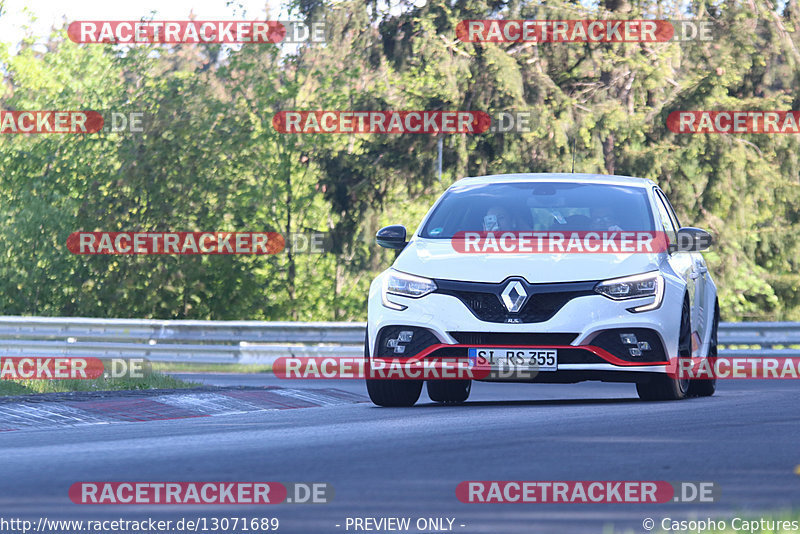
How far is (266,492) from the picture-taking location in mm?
5840

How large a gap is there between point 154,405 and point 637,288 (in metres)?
3.87

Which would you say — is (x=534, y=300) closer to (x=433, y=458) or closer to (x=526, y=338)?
(x=526, y=338)

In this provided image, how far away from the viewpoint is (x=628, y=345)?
942cm

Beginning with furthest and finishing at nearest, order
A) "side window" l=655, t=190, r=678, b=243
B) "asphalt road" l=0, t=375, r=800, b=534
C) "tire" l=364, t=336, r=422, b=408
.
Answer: "side window" l=655, t=190, r=678, b=243 → "tire" l=364, t=336, r=422, b=408 → "asphalt road" l=0, t=375, r=800, b=534

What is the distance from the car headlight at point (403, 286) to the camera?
959 centimetres

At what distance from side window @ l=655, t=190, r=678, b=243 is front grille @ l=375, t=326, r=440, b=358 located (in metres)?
2.30

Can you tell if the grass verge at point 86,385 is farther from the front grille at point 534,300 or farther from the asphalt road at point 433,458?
the front grille at point 534,300

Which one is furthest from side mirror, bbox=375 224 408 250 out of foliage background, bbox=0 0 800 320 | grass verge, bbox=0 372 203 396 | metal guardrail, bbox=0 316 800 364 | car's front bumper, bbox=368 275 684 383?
foliage background, bbox=0 0 800 320

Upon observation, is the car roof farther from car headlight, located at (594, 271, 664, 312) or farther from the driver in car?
car headlight, located at (594, 271, 664, 312)

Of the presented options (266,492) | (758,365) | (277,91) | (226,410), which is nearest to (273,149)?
(277,91)

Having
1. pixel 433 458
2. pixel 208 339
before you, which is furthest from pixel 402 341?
pixel 208 339

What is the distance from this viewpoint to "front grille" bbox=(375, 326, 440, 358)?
9555 mm

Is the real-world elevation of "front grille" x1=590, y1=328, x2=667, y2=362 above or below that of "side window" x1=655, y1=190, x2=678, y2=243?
below

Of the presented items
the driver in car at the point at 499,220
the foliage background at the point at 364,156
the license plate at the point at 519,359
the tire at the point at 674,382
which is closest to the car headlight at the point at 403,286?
the license plate at the point at 519,359
